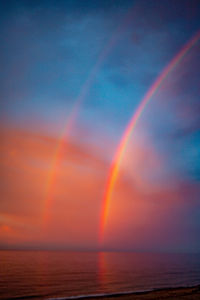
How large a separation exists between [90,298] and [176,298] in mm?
9833

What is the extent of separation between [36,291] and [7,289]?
4719mm

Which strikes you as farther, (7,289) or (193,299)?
(7,289)

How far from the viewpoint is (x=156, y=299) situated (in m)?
30.0

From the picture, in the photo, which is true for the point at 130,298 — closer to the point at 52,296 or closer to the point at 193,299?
the point at 193,299

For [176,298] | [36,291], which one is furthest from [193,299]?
[36,291]

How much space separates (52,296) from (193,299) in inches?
650

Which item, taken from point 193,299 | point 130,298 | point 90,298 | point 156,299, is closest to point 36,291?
point 90,298

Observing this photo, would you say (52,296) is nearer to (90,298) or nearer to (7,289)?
(90,298)

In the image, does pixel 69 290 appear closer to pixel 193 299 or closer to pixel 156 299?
pixel 156 299

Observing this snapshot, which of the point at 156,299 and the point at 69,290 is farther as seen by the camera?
the point at 69,290

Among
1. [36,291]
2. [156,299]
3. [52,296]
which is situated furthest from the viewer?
[36,291]

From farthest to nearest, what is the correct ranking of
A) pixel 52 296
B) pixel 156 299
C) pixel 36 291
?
pixel 36 291, pixel 52 296, pixel 156 299

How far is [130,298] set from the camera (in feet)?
101

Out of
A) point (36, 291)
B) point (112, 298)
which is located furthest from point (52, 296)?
point (112, 298)
